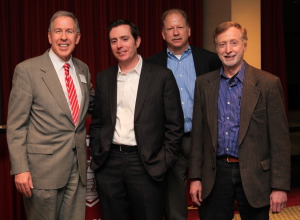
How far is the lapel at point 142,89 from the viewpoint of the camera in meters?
2.37

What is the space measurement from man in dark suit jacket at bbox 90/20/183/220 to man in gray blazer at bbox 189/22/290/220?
7.4 inches

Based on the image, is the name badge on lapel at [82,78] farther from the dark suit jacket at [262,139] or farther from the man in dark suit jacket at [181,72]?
the dark suit jacket at [262,139]

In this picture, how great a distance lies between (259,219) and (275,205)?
0.13m

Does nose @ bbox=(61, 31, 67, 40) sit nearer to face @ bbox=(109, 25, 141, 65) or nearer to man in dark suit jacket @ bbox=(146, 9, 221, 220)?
face @ bbox=(109, 25, 141, 65)

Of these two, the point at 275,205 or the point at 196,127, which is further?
the point at 196,127

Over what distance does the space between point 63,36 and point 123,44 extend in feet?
1.15

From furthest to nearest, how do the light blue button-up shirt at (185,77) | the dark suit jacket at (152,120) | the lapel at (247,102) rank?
the light blue button-up shirt at (185,77) < the dark suit jacket at (152,120) < the lapel at (247,102)

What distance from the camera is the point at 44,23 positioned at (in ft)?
14.9

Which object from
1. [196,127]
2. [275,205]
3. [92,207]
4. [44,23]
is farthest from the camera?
[44,23]

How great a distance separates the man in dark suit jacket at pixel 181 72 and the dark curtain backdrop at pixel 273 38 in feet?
8.25

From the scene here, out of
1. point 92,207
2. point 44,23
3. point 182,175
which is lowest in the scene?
point 92,207

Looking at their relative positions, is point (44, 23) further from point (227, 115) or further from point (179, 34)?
point (227, 115)

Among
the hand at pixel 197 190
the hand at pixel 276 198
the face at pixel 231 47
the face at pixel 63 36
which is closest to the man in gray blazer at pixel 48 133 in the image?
the face at pixel 63 36

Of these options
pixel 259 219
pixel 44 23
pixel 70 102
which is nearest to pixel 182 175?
pixel 259 219
